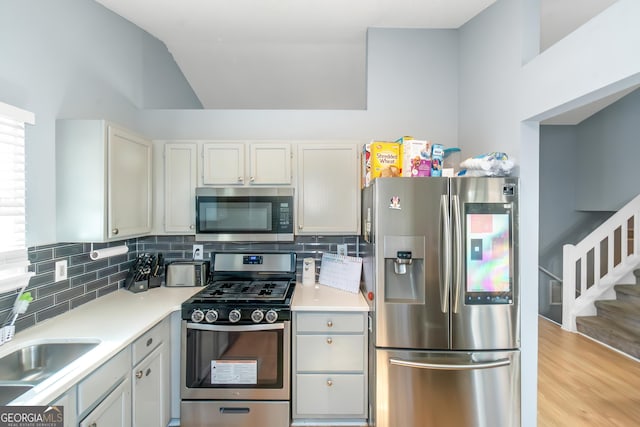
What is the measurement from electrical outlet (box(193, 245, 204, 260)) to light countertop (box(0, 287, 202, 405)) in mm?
387

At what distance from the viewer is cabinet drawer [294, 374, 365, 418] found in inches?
78.9

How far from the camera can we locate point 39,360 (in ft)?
4.68

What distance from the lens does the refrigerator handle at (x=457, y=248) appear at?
68.4 inches

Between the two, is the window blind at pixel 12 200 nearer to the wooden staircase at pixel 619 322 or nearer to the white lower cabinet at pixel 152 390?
the white lower cabinet at pixel 152 390

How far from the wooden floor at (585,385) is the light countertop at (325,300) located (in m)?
1.58

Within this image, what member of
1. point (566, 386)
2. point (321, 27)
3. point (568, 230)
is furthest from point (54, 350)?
point (568, 230)

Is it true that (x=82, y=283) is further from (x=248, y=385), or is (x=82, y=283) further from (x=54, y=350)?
(x=248, y=385)

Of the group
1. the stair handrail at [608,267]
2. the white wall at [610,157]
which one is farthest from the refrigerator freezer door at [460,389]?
the white wall at [610,157]

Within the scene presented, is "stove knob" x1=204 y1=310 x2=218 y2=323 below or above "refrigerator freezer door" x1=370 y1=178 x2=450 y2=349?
below

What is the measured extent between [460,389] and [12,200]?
2.69 metres

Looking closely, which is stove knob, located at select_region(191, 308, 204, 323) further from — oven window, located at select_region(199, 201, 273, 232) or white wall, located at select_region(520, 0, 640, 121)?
white wall, located at select_region(520, 0, 640, 121)

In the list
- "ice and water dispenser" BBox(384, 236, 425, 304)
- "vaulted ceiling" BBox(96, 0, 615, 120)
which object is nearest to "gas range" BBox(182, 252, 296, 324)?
"ice and water dispenser" BBox(384, 236, 425, 304)

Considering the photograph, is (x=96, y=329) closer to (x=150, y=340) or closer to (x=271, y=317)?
(x=150, y=340)

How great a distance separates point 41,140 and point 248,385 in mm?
1971
